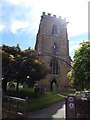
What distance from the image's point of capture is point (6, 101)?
48.3ft

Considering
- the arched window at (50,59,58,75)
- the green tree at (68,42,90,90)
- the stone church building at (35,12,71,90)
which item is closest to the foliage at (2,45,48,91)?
the green tree at (68,42,90,90)

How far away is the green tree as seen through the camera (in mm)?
18180

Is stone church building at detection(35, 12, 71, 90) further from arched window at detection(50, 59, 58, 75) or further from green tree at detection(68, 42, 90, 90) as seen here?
green tree at detection(68, 42, 90, 90)

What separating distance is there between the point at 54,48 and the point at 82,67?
26214 mm

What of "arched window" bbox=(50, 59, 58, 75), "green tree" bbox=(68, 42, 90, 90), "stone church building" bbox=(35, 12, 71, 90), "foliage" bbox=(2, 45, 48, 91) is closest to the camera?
"foliage" bbox=(2, 45, 48, 91)

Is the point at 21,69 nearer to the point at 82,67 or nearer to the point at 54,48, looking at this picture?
the point at 82,67

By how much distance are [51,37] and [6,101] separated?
105ft

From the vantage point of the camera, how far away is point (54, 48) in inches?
1754

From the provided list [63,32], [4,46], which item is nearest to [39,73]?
[4,46]

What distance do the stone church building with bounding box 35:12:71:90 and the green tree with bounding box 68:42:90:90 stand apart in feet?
69.1

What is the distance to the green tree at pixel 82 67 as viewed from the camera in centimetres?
1818

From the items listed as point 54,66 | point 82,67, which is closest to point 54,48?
point 54,66

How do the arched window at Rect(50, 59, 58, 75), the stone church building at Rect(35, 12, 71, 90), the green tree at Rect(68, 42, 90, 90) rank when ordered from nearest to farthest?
the green tree at Rect(68, 42, 90, 90) < the stone church building at Rect(35, 12, 71, 90) < the arched window at Rect(50, 59, 58, 75)

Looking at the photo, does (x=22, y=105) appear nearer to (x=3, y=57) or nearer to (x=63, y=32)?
(x=3, y=57)
